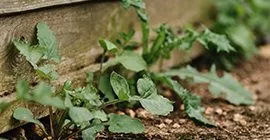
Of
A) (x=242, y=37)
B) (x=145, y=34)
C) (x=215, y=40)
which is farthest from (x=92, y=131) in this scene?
(x=242, y=37)

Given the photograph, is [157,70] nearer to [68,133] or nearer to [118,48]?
[118,48]

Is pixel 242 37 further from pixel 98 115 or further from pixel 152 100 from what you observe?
pixel 98 115

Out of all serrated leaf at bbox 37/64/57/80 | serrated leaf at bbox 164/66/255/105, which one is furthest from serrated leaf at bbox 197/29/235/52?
serrated leaf at bbox 37/64/57/80

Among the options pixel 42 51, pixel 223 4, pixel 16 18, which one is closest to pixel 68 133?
pixel 42 51

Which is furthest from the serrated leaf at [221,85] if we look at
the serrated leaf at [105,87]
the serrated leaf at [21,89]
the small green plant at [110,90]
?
the serrated leaf at [21,89]

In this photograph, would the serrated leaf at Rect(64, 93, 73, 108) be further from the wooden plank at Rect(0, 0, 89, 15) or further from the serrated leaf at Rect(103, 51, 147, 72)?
the serrated leaf at Rect(103, 51, 147, 72)

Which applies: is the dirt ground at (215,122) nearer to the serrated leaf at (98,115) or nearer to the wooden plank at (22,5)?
the serrated leaf at (98,115)
